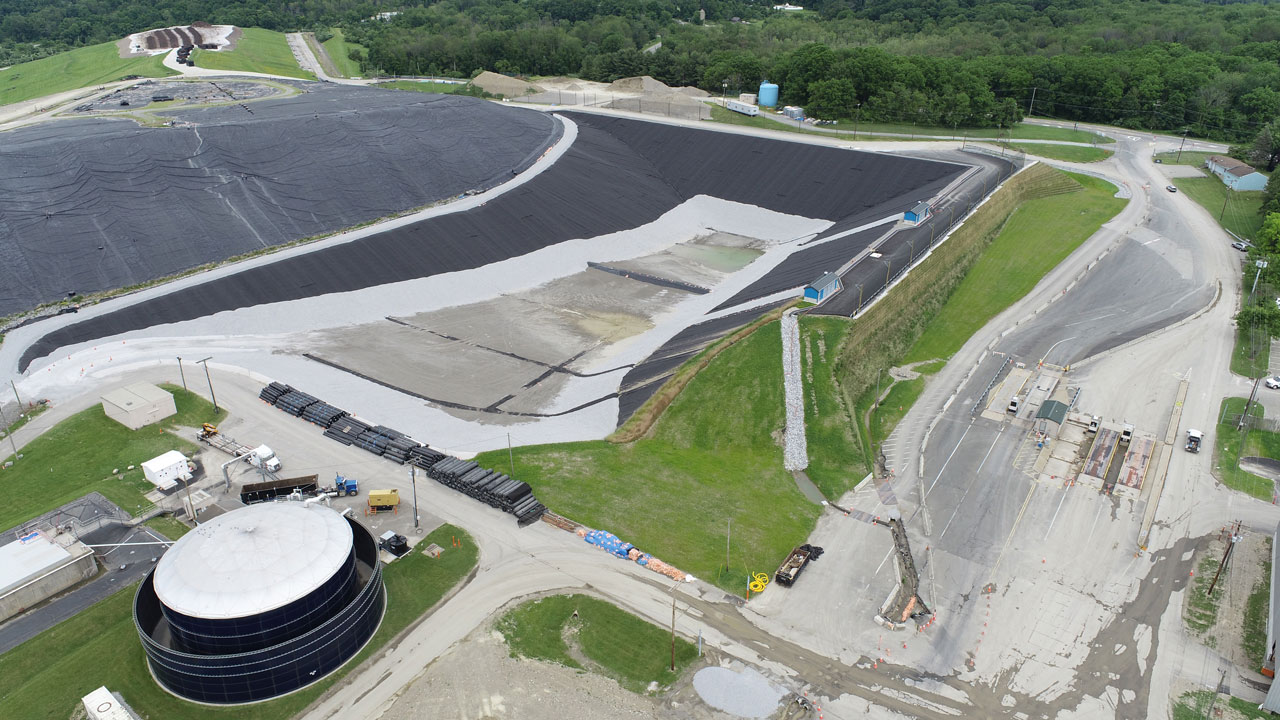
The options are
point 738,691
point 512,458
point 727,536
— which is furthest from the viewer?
point 512,458

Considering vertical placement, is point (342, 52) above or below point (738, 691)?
above

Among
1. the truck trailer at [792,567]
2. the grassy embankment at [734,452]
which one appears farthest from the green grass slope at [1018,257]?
the truck trailer at [792,567]

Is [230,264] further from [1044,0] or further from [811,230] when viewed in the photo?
[1044,0]

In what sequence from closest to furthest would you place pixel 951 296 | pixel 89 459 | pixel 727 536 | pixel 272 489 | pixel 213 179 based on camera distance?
pixel 727 536 → pixel 272 489 → pixel 89 459 → pixel 951 296 → pixel 213 179

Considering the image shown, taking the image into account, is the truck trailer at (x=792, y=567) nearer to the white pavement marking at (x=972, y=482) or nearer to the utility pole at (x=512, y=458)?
the white pavement marking at (x=972, y=482)

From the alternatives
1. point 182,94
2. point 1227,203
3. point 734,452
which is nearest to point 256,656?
point 734,452

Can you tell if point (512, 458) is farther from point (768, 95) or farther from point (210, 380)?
point (768, 95)

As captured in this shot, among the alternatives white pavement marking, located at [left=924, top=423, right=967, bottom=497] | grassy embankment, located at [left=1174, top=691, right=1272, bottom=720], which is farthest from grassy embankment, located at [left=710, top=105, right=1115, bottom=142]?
grassy embankment, located at [left=1174, top=691, right=1272, bottom=720]
